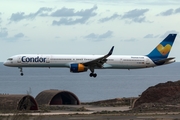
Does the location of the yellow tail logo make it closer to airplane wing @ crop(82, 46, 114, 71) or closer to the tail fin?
the tail fin

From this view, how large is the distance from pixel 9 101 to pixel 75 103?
74.3 ft

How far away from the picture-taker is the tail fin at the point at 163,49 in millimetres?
75500

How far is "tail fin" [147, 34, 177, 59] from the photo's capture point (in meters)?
75.5

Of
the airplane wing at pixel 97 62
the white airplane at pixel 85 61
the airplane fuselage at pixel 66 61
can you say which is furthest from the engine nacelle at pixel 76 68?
the airplane fuselage at pixel 66 61

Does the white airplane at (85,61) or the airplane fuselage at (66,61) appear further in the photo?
the airplane fuselage at (66,61)

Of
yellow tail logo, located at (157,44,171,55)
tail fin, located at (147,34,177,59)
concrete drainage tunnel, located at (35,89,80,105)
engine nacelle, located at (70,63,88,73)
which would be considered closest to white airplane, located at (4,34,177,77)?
engine nacelle, located at (70,63,88,73)

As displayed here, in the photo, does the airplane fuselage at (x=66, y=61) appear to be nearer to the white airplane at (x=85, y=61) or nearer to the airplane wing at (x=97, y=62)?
the white airplane at (x=85, y=61)

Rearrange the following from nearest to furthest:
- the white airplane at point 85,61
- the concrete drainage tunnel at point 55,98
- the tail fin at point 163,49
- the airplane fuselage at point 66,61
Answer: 1. the white airplane at point 85,61
2. the airplane fuselage at point 66,61
3. the concrete drainage tunnel at point 55,98
4. the tail fin at point 163,49

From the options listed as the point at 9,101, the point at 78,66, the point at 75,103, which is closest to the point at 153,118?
the point at 9,101

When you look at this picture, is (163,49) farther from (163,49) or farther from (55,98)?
(55,98)

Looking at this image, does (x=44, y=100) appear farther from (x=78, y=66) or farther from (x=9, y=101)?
(x=9, y=101)

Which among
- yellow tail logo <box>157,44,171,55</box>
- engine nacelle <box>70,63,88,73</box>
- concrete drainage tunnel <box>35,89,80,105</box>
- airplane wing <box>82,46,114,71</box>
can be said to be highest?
yellow tail logo <box>157,44,171,55</box>

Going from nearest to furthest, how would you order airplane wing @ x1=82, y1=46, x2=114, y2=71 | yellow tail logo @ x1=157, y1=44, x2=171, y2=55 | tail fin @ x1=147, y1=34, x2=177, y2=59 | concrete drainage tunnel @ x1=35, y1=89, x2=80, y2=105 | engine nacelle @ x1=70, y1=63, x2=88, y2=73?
engine nacelle @ x1=70, y1=63, x2=88, y2=73
airplane wing @ x1=82, y1=46, x2=114, y2=71
concrete drainage tunnel @ x1=35, y1=89, x2=80, y2=105
tail fin @ x1=147, y1=34, x2=177, y2=59
yellow tail logo @ x1=157, y1=44, x2=171, y2=55

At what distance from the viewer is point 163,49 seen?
76812 mm
